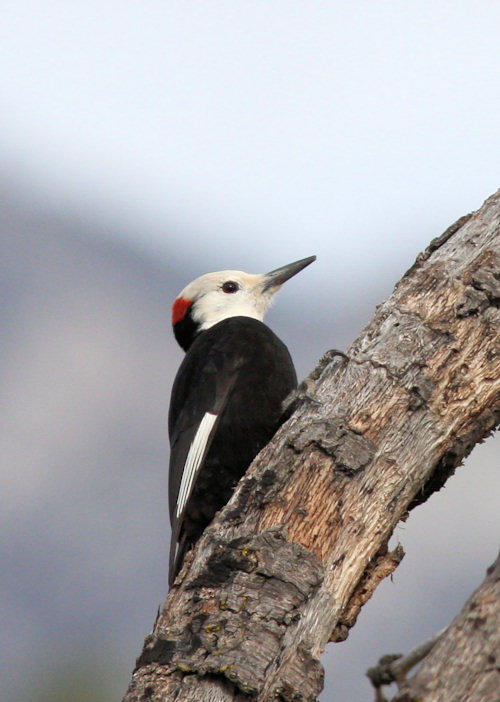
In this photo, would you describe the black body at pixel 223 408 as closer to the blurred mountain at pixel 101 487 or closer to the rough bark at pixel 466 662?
the rough bark at pixel 466 662

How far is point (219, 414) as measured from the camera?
442cm

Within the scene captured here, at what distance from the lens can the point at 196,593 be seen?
264 cm

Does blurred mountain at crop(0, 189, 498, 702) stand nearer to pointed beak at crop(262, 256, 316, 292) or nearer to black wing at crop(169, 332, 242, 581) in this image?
pointed beak at crop(262, 256, 316, 292)

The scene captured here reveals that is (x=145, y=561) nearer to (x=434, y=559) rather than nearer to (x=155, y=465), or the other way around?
(x=155, y=465)

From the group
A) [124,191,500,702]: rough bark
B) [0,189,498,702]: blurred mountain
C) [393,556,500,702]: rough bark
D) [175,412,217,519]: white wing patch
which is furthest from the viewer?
[0,189,498,702]: blurred mountain

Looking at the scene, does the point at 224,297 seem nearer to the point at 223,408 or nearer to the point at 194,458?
the point at 223,408

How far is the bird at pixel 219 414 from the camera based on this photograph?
4227 millimetres

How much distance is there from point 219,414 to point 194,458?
0.24m

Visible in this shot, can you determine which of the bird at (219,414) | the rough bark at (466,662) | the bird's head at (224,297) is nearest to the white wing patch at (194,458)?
the bird at (219,414)

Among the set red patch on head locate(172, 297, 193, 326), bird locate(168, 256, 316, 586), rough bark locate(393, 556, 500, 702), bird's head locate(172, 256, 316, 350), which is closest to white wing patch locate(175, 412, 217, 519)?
bird locate(168, 256, 316, 586)

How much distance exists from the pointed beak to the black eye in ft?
0.49

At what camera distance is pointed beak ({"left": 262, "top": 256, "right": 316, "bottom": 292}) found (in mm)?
5520

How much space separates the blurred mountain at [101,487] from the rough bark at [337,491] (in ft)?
75.9

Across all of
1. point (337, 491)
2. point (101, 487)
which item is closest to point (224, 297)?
point (337, 491)
